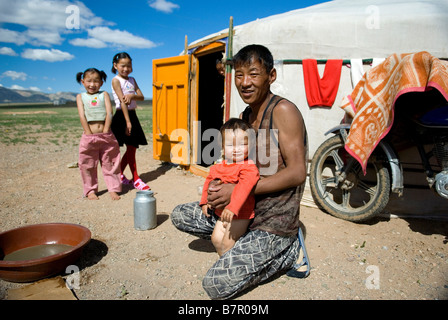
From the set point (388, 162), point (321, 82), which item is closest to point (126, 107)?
point (321, 82)

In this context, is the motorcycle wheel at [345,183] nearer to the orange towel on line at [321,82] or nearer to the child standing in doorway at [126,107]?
the orange towel on line at [321,82]

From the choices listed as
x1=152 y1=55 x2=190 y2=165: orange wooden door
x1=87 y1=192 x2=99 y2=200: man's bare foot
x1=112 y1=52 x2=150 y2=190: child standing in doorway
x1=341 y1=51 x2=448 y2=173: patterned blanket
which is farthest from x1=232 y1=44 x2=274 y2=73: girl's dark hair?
x1=152 y1=55 x2=190 y2=165: orange wooden door

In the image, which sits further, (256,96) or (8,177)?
(8,177)

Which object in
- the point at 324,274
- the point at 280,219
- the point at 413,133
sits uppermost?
the point at 413,133

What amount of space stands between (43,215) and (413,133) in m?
4.18

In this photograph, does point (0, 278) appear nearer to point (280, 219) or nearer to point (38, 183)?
point (280, 219)

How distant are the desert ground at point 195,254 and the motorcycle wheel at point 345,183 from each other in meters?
0.15

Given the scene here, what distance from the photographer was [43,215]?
3402 millimetres

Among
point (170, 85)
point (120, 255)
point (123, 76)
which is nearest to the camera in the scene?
point (120, 255)

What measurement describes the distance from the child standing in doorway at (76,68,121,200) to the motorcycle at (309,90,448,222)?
2.68 metres

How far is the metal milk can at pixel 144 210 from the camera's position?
306 centimetres

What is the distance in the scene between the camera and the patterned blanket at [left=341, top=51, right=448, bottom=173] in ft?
8.45

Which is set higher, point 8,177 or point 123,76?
point 123,76

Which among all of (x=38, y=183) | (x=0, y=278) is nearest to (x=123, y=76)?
(x=38, y=183)
